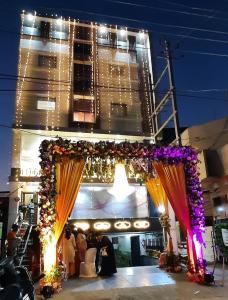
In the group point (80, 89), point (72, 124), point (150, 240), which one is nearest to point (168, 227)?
point (150, 240)

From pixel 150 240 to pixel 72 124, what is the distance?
9.67 m

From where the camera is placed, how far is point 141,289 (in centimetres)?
800

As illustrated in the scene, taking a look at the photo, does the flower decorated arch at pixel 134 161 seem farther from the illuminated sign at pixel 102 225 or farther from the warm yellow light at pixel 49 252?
the illuminated sign at pixel 102 225

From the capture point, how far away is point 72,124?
20406mm

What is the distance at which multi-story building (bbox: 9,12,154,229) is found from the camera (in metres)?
19.2

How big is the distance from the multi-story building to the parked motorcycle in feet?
48.7

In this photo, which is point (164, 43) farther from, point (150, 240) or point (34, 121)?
point (150, 240)

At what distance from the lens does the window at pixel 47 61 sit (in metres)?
21.4

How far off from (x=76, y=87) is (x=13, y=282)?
19250 millimetres

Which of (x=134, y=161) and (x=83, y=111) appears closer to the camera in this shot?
(x=134, y=161)

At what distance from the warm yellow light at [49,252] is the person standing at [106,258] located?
2851mm

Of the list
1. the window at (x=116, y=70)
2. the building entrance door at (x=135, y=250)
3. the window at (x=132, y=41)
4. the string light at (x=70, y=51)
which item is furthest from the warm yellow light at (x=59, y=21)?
the building entrance door at (x=135, y=250)

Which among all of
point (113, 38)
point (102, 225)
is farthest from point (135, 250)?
point (113, 38)

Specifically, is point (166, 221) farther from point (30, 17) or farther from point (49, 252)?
point (30, 17)
